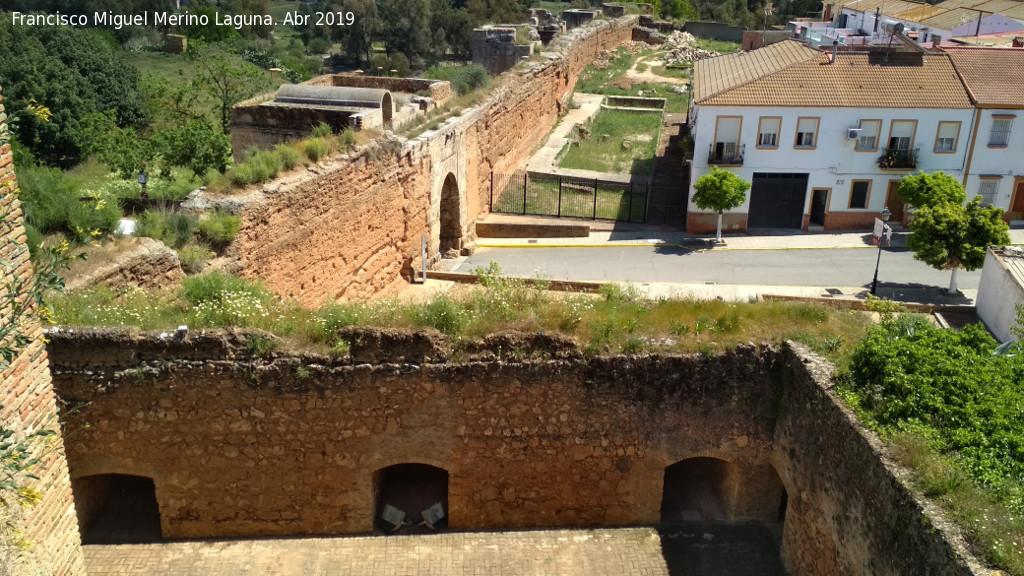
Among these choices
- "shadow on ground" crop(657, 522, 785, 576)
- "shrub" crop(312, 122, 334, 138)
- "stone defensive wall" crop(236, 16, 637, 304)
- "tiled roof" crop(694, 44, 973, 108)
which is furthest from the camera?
"tiled roof" crop(694, 44, 973, 108)

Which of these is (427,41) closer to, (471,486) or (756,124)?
(756,124)

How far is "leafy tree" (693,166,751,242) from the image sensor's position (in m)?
22.0

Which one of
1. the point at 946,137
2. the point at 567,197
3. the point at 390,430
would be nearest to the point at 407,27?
the point at 567,197

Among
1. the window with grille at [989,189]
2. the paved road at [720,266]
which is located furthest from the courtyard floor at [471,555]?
the window with grille at [989,189]

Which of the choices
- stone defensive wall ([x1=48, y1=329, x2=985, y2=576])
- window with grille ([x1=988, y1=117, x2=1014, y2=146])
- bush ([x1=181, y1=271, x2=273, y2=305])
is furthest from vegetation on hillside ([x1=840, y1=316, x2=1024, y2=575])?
window with grille ([x1=988, y1=117, x2=1014, y2=146])

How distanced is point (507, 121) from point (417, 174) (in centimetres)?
846

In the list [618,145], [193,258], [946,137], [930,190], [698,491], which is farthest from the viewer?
[618,145]

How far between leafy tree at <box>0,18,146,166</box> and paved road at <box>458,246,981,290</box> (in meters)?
20.4

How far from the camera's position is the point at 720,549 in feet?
34.3

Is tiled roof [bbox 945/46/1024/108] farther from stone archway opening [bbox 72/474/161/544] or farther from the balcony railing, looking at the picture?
stone archway opening [bbox 72/474/161/544]

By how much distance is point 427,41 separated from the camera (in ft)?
198

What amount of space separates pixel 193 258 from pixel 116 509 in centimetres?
357

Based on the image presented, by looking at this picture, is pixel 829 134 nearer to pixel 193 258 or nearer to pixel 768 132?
pixel 768 132

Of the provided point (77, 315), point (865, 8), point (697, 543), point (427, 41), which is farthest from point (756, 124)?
point (427, 41)
